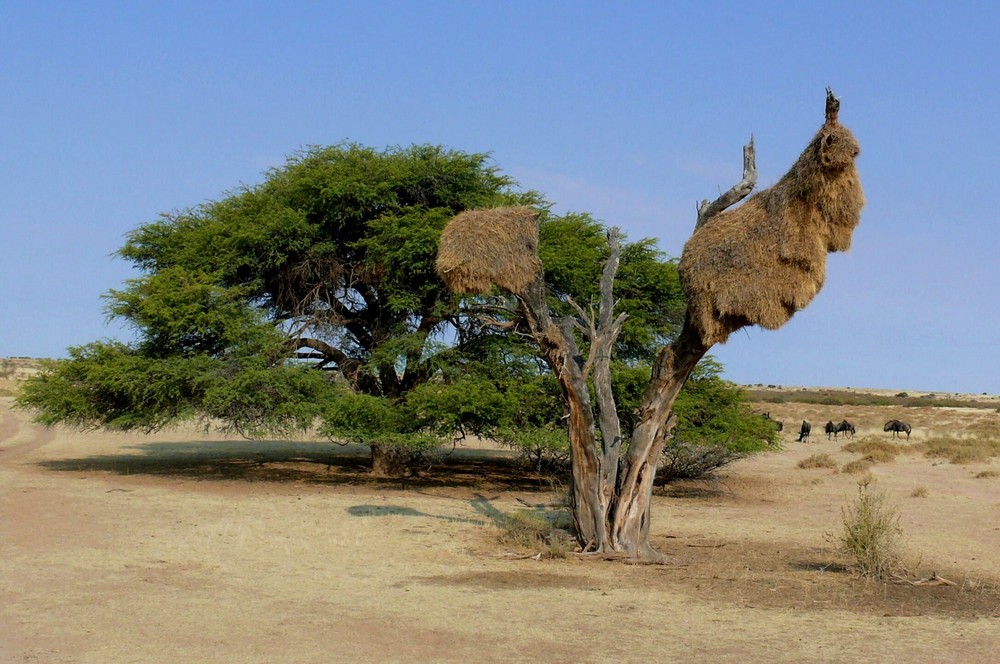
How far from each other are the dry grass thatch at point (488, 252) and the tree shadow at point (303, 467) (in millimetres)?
9357

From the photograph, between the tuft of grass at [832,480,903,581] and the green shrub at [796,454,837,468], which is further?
the green shrub at [796,454,837,468]

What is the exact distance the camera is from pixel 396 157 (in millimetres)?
23641

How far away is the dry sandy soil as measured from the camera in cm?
844

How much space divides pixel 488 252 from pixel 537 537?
4.31m

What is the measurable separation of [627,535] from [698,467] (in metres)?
11.1

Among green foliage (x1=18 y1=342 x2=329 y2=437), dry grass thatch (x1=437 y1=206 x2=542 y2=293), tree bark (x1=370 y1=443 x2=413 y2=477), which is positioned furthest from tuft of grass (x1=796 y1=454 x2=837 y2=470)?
dry grass thatch (x1=437 y1=206 x2=542 y2=293)

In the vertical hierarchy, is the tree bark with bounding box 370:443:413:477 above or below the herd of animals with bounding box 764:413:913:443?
below

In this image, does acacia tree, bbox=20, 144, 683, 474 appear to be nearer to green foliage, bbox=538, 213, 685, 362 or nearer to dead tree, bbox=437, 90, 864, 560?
green foliage, bbox=538, 213, 685, 362

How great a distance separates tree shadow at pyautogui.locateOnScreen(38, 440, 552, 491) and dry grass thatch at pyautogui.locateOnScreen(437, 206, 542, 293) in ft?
30.7

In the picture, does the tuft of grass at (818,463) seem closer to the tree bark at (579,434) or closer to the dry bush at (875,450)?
the dry bush at (875,450)

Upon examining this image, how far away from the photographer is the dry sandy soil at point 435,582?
8.44 m

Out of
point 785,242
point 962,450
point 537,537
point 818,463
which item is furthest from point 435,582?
point 962,450

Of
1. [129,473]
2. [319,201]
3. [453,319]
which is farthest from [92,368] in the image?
[453,319]

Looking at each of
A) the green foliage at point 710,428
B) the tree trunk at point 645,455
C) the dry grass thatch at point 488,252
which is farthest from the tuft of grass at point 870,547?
the green foliage at point 710,428
